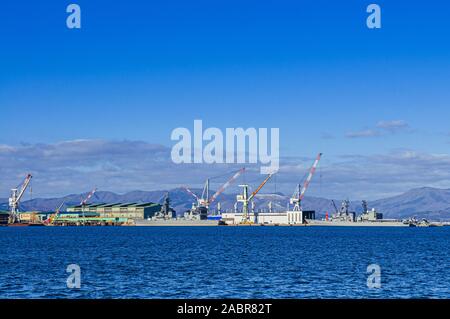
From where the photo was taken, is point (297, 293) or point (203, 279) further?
point (203, 279)

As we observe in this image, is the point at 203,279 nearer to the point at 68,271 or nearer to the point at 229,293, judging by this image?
the point at 229,293

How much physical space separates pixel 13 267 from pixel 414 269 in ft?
171

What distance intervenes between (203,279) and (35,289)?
1689 cm

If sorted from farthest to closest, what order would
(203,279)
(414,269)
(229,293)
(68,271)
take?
(414,269)
(68,271)
(203,279)
(229,293)

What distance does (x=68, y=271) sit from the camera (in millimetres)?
76875
